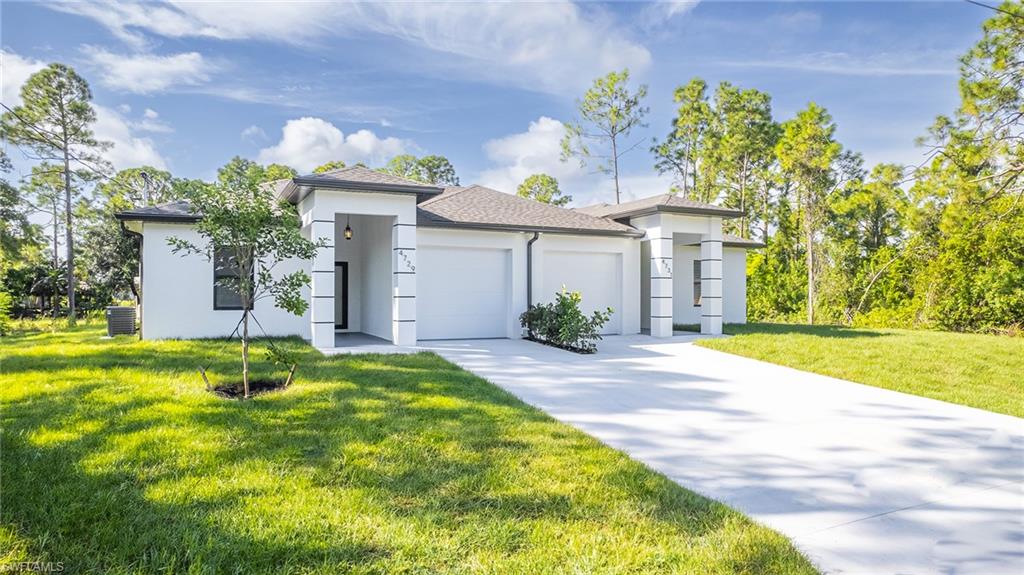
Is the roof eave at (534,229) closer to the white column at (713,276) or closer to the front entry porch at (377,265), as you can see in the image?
the front entry porch at (377,265)

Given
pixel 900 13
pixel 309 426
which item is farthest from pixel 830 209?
pixel 309 426

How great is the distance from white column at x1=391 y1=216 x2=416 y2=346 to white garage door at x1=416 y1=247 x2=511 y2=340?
1.38m

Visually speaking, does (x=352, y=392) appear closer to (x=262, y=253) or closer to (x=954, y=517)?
(x=262, y=253)

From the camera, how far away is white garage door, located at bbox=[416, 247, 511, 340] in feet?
37.5

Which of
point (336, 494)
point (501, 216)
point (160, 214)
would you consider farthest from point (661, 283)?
point (160, 214)

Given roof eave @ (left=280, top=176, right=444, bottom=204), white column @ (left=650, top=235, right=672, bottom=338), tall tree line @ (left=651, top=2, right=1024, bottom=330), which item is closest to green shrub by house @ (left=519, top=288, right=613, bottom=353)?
white column @ (left=650, top=235, right=672, bottom=338)

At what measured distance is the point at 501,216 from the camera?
12367 millimetres

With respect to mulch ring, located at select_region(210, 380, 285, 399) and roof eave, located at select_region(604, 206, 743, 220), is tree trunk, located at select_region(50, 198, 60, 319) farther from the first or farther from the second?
roof eave, located at select_region(604, 206, 743, 220)

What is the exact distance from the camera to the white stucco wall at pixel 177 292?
10.2 metres

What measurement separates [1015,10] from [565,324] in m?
10.9

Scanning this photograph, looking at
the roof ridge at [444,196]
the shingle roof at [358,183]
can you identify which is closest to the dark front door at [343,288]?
the roof ridge at [444,196]

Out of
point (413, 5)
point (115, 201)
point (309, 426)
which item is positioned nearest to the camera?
point (309, 426)

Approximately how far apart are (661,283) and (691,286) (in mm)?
4084

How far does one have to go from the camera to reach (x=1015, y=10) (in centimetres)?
1019
